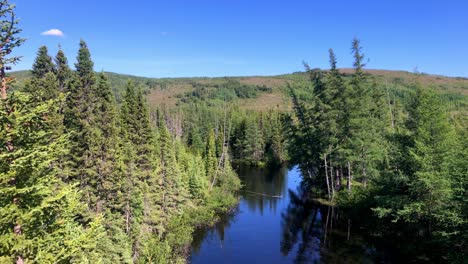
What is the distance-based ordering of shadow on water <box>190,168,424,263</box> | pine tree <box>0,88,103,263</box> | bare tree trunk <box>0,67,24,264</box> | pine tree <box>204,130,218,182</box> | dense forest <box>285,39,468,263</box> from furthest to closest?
pine tree <box>204,130,218,182</box>
shadow on water <box>190,168,424,263</box>
dense forest <box>285,39,468,263</box>
bare tree trunk <box>0,67,24,264</box>
pine tree <box>0,88,103,263</box>

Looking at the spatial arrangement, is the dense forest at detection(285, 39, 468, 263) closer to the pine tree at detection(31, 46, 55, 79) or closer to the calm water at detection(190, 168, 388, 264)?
the calm water at detection(190, 168, 388, 264)

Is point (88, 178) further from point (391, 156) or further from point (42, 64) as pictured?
point (391, 156)

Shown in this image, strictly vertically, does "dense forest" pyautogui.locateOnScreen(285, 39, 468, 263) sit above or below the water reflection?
above

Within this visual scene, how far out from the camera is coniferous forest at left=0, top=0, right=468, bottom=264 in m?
11.8

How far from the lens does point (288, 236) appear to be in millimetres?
42906

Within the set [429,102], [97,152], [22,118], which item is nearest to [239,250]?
[97,152]

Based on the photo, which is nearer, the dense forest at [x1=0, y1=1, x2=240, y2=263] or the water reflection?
the dense forest at [x1=0, y1=1, x2=240, y2=263]

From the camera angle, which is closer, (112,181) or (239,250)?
(112,181)

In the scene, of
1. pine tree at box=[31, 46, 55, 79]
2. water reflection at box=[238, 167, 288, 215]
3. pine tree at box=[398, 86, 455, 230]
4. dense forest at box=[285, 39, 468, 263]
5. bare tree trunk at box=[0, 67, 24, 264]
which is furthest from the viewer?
water reflection at box=[238, 167, 288, 215]

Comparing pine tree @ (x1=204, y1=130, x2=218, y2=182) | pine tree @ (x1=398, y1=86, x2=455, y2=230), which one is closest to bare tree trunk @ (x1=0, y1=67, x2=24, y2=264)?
pine tree @ (x1=398, y1=86, x2=455, y2=230)

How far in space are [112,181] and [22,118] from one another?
19.3 metres

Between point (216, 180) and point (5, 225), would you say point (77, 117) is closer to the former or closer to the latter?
point (5, 225)

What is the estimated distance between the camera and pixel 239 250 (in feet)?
127

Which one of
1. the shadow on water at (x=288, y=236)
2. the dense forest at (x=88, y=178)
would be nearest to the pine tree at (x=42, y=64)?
the dense forest at (x=88, y=178)
